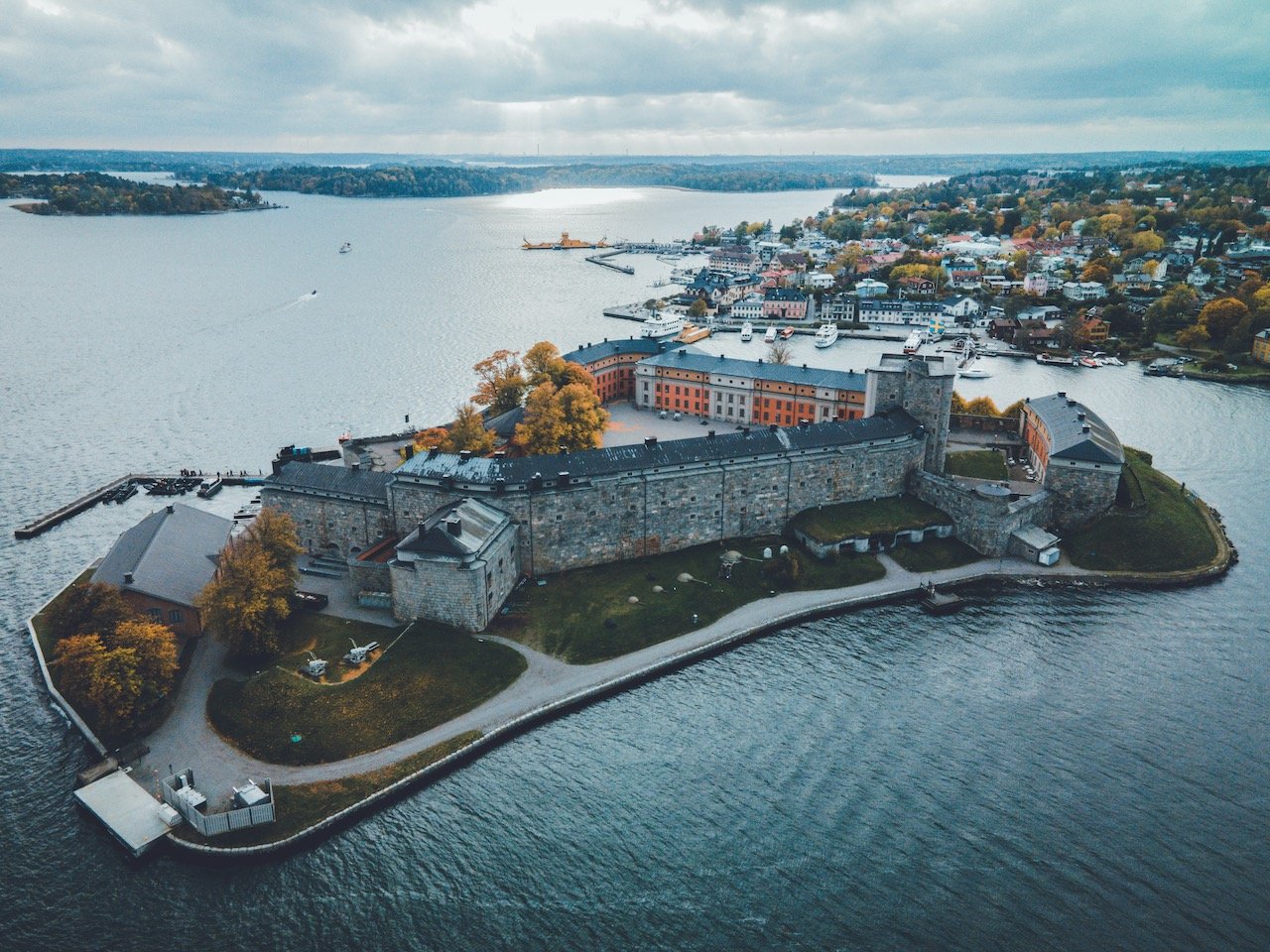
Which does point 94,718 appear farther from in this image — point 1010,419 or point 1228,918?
point 1010,419

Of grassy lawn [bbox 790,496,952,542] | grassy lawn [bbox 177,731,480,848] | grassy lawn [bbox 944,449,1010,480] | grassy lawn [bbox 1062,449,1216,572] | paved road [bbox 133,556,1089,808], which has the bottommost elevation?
grassy lawn [bbox 177,731,480,848]

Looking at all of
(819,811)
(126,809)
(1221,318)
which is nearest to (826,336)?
(1221,318)

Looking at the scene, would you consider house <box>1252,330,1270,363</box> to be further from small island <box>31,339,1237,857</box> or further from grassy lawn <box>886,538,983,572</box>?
grassy lawn <box>886,538,983,572</box>

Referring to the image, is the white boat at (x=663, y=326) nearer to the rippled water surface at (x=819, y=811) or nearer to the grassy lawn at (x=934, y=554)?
the grassy lawn at (x=934, y=554)

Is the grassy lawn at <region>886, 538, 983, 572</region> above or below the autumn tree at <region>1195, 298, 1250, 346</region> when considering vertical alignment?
below

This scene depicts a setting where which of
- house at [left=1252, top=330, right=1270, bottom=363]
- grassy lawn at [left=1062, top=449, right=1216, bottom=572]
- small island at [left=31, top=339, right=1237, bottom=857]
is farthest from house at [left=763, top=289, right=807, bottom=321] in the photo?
grassy lawn at [left=1062, top=449, right=1216, bottom=572]

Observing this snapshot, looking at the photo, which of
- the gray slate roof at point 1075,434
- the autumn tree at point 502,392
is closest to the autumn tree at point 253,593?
the autumn tree at point 502,392
